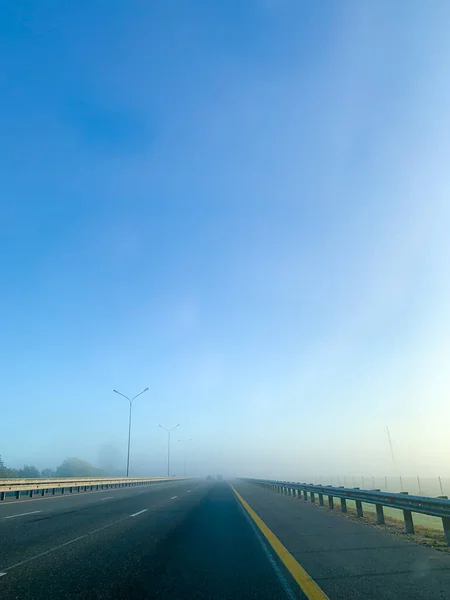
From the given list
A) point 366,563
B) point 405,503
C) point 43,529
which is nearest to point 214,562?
point 366,563

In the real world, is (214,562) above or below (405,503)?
below

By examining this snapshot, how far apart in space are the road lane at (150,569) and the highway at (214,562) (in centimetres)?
1

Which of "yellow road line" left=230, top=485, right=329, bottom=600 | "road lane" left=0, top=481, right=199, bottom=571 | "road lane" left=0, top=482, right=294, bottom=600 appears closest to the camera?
"yellow road line" left=230, top=485, right=329, bottom=600

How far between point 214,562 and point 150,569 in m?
1.27

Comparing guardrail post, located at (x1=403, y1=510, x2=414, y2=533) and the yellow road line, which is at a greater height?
guardrail post, located at (x1=403, y1=510, x2=414, y2=533)

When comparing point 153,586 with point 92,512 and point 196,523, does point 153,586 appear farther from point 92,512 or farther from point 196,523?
point 92,512

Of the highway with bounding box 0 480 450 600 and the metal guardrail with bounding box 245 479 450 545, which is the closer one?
the highway with bounding box 0 480 450 600

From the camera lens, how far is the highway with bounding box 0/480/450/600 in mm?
5945

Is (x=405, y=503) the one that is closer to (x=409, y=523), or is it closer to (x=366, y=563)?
(x=409, y=523)

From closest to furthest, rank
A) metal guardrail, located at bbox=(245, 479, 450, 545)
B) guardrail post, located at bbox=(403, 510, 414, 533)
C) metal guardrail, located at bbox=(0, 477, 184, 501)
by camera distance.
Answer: metal guardrail, located at bbox=(245, 479, 450, 545) → guardrail post, located at bbox=(403, 510, 414, 533) → metal guardrail, located at bbox=(0, 477, 184, 501)

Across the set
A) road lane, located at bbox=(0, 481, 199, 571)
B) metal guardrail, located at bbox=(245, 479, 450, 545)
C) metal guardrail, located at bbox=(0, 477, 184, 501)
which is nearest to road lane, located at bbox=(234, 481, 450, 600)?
metal guardrail, located at bbox=(245, 479, 450, 545)

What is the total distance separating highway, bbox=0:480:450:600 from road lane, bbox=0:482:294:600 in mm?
15

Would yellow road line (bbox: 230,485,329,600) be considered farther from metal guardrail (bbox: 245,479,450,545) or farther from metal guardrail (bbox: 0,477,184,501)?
metal guardrail (bbox: 0,477,184,501)

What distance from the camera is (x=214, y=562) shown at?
7.95 metres
